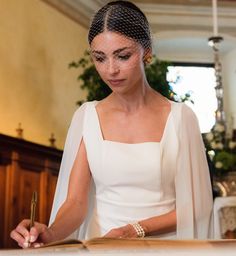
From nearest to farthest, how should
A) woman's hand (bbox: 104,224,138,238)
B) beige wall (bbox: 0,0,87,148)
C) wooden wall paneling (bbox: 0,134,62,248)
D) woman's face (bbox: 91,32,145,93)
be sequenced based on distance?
woman's hand (bbox: 104,224,138,238) → woman's face (bbox: 91,32,145,93) → wooden wall paneling (bbox: 0,134,62,248) → beige wall (bbox: 0,0,87,148)

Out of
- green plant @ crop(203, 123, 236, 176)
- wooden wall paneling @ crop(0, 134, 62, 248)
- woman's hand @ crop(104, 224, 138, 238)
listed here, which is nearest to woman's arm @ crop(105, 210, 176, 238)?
woman's hand @ crop(104, 224, 138, 238)

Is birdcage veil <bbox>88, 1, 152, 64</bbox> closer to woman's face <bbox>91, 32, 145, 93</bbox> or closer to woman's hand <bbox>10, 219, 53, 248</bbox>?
woman's face <bbox>91, 32, 145, 93</bbox>

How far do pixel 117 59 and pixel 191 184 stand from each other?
477 millimetres

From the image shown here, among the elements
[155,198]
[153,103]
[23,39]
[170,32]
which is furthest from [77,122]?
[170,32]

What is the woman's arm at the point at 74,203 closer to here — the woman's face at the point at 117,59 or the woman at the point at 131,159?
the woman at the point at 131,159

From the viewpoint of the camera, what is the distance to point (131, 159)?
186 centimetres

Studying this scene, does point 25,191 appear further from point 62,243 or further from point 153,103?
point 62,243

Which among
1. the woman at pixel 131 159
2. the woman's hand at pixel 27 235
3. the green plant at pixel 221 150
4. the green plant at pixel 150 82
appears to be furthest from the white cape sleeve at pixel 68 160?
the green plant at pixel 150 82

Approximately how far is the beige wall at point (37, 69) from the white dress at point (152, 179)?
3.89m

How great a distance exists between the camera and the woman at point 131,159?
1809 millimetres

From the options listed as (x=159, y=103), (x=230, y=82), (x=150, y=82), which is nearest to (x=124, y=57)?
(x=159, y=103)

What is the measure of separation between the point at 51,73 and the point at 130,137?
481cm

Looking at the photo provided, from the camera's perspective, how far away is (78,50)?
23.9 ft

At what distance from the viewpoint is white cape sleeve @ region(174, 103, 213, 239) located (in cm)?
186
